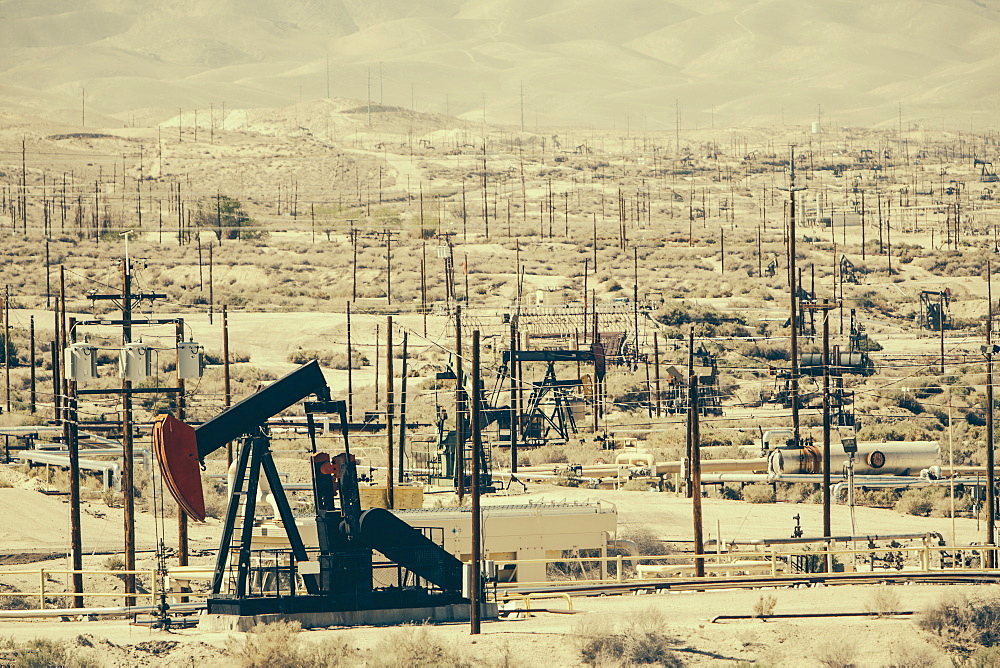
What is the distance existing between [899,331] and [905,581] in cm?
5509

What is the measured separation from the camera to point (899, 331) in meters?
84.6

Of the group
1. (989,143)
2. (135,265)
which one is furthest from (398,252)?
(989,143)

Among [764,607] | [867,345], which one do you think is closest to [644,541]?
[764,607]

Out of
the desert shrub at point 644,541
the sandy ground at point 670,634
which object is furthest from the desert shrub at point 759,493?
the sandy ground at point 670,634

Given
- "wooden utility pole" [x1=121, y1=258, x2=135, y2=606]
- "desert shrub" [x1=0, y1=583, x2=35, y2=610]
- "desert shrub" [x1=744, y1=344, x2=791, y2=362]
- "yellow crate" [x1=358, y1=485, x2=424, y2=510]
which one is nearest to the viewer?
"wooden utility pole" [x1=121, y1=258, x2=135, y2=606]

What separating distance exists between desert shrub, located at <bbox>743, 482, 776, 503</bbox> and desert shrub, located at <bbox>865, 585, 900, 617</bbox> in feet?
55.0

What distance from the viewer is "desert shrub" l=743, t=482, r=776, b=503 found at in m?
45.5

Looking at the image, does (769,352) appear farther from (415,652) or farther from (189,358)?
(415,652)

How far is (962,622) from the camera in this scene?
A: 26.7 meters

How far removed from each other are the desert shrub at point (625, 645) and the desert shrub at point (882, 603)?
4381 millimetres

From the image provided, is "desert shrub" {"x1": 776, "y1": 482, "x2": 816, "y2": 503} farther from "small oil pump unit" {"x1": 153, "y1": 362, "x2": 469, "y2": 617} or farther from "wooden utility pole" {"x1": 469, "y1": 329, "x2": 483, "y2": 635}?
"small oil pump unit" {"x1": 153, "y1": 362, "x2": 469, "y2": 617}

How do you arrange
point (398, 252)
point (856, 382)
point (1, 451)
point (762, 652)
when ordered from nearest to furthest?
point (762, 652)
point (1, 451)
point (856, 382)
point (398, 252)

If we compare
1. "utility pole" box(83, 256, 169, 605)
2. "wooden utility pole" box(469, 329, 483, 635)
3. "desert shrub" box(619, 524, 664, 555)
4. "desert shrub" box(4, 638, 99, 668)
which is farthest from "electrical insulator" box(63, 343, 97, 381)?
"desert shrub" box(619, 524, 664, 555)

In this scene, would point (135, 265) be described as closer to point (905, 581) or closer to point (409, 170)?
point (905, 581)
